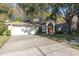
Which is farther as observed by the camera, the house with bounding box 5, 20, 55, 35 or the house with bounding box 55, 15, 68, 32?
the house with bounding box 55, 15, 68, 32

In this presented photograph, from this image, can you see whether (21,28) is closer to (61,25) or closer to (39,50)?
(61,25)

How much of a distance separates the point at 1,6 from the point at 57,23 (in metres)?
10.1

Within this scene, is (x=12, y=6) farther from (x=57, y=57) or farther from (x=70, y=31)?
(x=57, y=57)

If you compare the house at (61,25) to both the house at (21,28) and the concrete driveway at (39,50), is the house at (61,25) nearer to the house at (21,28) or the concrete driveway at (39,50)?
the house at (21,28)

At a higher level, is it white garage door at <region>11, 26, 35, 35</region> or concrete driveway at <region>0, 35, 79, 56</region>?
concrete driveway at <region>0, 35, 79, 56</region>

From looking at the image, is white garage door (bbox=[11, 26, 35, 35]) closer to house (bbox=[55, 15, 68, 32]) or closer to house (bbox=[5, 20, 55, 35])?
house (bbox=[5, 20, 55, 35])

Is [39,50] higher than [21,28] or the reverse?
higher

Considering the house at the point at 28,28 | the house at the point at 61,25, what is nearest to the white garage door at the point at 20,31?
the house at the point at 28,28

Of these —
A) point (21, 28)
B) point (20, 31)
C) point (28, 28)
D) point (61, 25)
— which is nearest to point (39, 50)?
point (20, 31)

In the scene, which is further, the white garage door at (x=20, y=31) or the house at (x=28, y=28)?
the house at (x=28, y=28)

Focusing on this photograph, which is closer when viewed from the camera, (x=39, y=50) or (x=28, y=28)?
(x=39, y=50)

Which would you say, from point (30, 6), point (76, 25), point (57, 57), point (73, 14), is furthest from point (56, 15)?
point (57, 57)

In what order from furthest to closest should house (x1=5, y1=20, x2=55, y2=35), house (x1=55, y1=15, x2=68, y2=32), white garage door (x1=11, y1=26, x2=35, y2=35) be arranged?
house (x1=55, y1=15, x2=68, y2=32), house (x1=5, y1=20, x2=55, y2=35), white garage door (x1=11, y1=26, x2=35, y2=35)

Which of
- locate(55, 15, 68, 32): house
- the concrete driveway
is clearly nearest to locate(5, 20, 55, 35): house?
locate(55, 15, 68, 32): house
